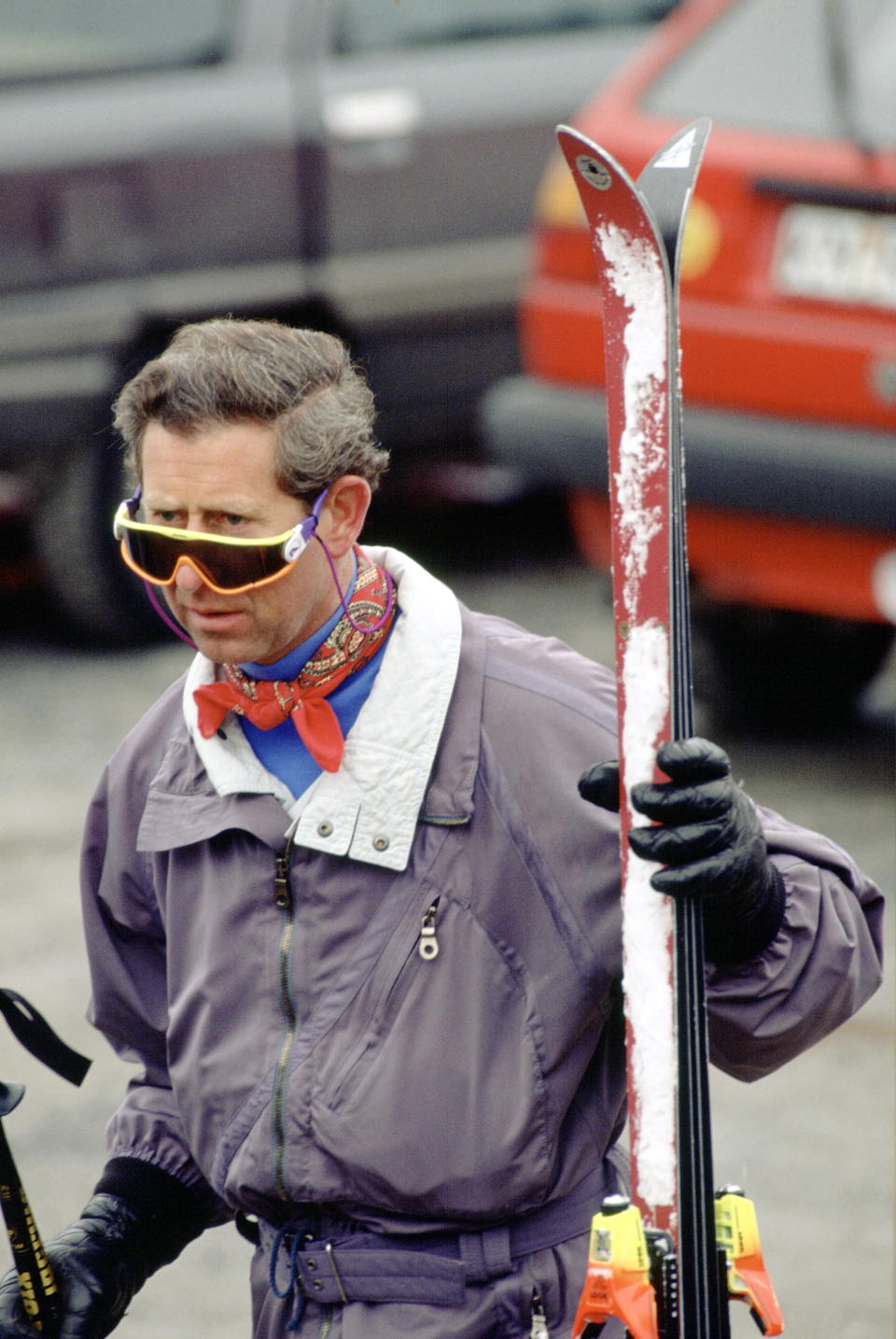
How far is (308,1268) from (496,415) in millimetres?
3411

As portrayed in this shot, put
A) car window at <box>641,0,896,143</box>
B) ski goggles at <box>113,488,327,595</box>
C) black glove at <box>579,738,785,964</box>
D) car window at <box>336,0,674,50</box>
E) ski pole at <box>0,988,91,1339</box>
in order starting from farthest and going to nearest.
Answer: car window at <box>336,0,674,50</box>
car window at <box>641,0,896,143</box>
ski pole at <box>0,988,91,1339</box>
ski goggles at <box>113,488,327,595</box>
black glove at <box>579,738,785,964</box>

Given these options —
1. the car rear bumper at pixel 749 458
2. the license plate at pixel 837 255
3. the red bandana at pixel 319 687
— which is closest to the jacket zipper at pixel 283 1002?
the red bandana at pixel 319 687

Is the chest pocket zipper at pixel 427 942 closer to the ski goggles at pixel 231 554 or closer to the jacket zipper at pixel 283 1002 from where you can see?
the jacket zipper at pixel 283 1002

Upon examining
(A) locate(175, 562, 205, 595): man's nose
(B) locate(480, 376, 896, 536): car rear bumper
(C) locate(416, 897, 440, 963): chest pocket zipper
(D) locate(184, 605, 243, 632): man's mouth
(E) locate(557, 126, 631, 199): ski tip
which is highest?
(E) locate(557, 126, 631, 199): ski tip

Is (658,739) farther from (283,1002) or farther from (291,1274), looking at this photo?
(291,1274)

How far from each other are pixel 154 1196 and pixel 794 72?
3.52 meters

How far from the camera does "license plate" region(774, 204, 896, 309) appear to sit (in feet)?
15.6

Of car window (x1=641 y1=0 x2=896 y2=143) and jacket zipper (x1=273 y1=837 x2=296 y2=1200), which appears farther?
car window (x1=641 y1=0 x2=896 y2=143)

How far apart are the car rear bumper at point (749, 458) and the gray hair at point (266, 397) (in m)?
2.50

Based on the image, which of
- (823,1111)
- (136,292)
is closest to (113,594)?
(136,292)

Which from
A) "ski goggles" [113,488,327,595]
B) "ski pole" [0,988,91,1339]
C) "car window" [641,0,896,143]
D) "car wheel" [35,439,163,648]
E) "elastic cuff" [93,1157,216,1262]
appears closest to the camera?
"ski goggles" [113,488,327,595]

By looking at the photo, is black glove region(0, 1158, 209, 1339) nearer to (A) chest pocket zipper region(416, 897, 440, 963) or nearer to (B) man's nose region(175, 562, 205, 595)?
(A) chest pocket zipper region(416, 897, 440, 963)

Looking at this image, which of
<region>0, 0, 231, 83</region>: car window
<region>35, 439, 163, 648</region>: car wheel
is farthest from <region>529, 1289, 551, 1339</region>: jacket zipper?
<region>0, 0, 231, 83</region>: car window

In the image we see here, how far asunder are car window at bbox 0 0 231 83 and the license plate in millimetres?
2193
